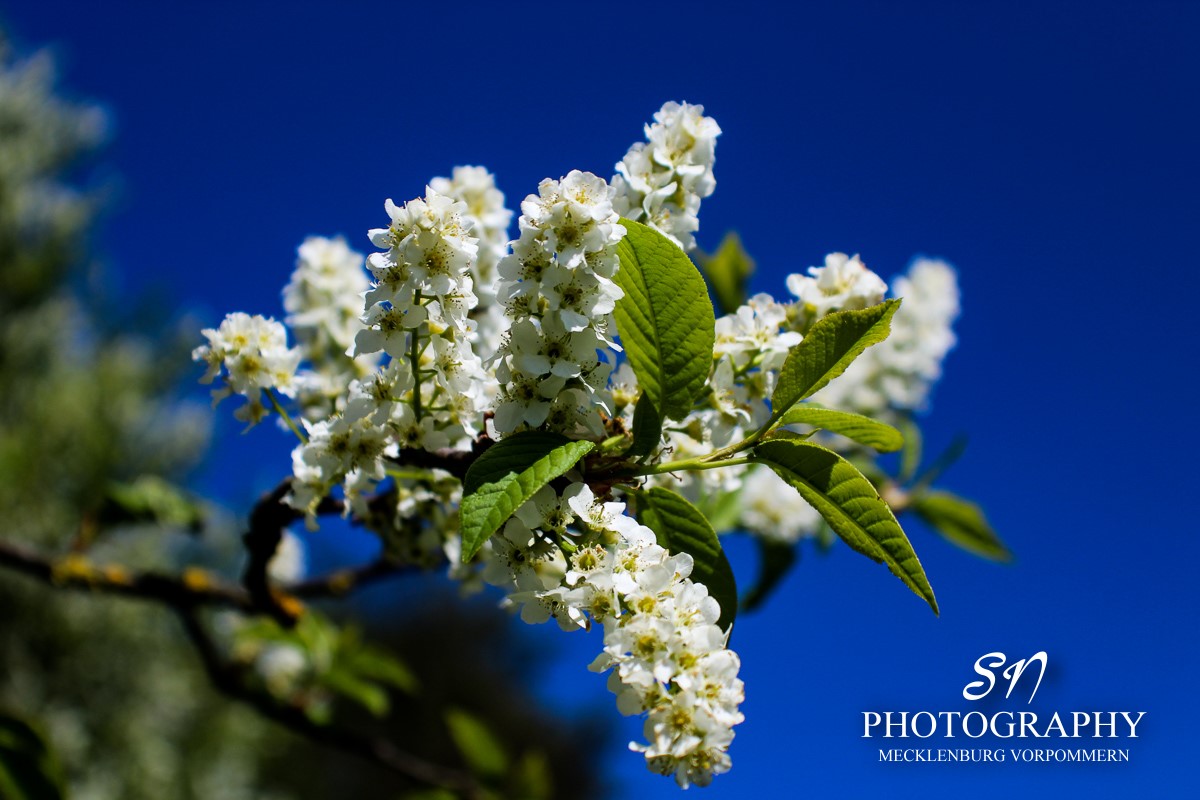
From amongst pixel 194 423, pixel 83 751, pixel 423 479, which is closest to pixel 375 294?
pixel 423 479

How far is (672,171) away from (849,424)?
1.36ft

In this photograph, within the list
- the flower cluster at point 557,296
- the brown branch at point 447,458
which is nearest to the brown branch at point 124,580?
the brown branch at point 447,458

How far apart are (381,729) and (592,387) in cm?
2247

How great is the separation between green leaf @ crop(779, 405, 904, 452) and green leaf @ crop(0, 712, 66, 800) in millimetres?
1683

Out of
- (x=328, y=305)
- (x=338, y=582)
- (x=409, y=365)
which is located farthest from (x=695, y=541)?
(x=338, y=582)

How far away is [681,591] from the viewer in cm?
93

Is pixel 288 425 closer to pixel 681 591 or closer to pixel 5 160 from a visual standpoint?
pixel 681 591

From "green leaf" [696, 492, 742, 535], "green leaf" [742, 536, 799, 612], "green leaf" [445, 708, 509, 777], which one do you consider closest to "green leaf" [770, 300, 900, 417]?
"green leaf" [696, 492, 742, 535]

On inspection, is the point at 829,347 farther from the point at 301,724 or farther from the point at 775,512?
the point at 775,512

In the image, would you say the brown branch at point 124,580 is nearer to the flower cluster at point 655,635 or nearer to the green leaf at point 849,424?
the flower cluster at point 655,635

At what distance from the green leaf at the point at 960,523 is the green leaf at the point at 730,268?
883 millimetres

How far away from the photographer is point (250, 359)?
1303 millimetres

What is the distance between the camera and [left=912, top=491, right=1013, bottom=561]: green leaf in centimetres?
256

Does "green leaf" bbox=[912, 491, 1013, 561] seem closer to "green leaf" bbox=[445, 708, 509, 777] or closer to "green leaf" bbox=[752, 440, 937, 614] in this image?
"green leaf" bbox=[445, 708, 509, 777]
